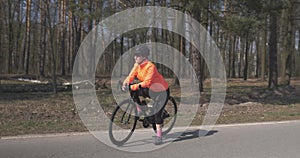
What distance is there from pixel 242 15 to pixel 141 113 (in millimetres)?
8367

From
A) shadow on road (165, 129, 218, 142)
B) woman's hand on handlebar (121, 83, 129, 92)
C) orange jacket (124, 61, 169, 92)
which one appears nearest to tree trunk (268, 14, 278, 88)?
shadow on road (165, 129, 218, 142)

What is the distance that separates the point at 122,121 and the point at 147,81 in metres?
1.16

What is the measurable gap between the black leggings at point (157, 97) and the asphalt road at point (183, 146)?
559 millimetres

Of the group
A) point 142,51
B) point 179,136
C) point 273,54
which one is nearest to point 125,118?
point 179,136

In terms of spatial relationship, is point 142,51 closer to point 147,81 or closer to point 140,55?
point 140,55

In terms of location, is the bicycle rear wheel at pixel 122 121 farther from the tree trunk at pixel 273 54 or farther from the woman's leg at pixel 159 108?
the tree trunk at pixel 273 54

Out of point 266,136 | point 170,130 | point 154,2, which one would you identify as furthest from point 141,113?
point 154,2

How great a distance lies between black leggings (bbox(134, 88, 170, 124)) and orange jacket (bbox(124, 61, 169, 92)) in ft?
0.31

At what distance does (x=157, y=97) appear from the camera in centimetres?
620

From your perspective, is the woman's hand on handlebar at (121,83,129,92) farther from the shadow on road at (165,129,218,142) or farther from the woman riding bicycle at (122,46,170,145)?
the shadow on road at (165,129,218,142)

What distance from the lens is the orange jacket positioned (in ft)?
19.2

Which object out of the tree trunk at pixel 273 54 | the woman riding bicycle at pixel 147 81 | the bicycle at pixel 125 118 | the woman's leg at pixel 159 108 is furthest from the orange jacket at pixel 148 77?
the tree trunk at pixel 273 54

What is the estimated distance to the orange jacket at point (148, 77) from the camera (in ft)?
19.2

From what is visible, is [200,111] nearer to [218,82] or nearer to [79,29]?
[218,82]
